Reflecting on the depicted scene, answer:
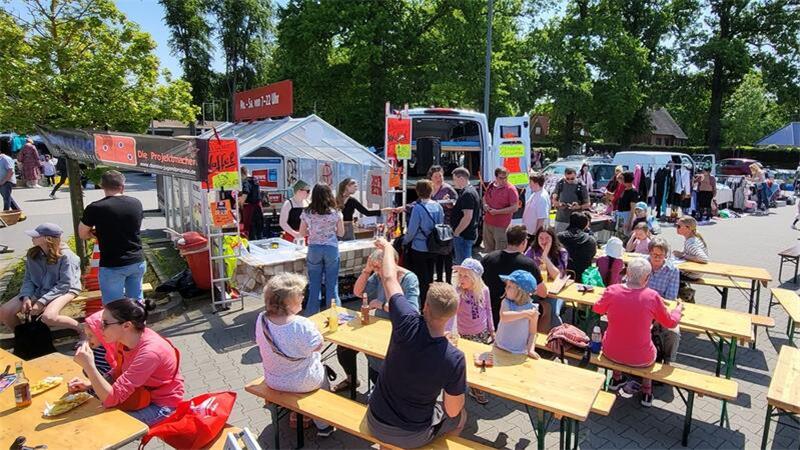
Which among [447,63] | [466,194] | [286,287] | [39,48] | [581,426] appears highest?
[447,63]

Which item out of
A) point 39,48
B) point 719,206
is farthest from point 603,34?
point 39,48

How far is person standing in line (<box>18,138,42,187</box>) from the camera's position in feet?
61.2

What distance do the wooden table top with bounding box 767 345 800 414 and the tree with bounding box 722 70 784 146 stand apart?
3488 centimetres

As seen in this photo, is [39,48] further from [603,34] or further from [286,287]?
[603,34]

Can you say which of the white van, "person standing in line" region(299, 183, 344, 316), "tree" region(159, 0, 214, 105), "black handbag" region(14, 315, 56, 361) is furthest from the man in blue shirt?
"tree" region(159, 0, 214, 105)

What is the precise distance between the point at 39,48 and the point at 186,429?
7054 millimetres

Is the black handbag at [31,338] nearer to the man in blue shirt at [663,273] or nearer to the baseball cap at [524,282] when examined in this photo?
the baseball cap at [524,282]

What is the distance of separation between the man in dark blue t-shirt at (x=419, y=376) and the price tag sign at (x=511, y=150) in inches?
265

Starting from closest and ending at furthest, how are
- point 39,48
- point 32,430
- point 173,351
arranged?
1. point 32,430
2. point 173,351
3. point 39,48

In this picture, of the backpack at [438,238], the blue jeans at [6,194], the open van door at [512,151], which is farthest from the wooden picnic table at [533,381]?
the blue jeans at [6,194]

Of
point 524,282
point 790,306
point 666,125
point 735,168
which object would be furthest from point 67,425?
point 666,125

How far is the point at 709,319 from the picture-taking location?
479 cm

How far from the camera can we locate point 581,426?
4.19 meters

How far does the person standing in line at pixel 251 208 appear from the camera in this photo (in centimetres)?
1034
